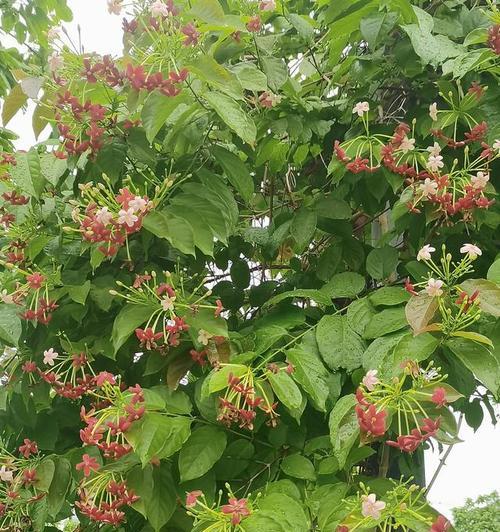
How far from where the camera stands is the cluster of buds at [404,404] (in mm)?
724

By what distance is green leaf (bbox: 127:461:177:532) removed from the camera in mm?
917

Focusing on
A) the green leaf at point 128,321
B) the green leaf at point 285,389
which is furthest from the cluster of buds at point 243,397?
the green leaf at point 128,321

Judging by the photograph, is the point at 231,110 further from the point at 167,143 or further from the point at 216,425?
the point at 216,425

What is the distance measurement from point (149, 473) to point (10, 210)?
48cm

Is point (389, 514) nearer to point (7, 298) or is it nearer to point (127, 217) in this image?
point (127, 217)

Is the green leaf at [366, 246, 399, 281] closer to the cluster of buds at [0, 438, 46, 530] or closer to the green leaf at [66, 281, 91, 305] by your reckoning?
the green leaf at [66, 281, 91, 305]

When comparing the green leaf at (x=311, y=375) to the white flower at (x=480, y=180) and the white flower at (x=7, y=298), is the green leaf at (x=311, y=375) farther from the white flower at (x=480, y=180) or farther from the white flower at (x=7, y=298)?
the white flower at (x=7, y=298)

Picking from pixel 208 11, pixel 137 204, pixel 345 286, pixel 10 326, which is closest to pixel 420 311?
pixel 345 286

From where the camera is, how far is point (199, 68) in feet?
2.86

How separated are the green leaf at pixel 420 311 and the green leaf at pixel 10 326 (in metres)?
0.58

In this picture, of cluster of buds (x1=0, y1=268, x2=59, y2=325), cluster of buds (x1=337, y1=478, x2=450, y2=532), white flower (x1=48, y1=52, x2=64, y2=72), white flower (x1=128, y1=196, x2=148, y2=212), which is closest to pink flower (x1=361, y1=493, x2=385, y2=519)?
cluster of buds (x1=337, y1=478, x2=450, y2=532)

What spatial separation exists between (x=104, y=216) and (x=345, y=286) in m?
0.39

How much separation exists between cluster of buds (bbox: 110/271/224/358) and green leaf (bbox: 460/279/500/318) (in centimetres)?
32

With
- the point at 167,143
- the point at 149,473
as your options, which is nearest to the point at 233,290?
the point at 167,143
